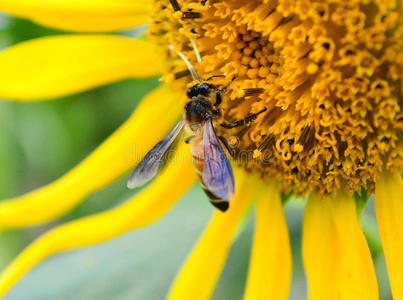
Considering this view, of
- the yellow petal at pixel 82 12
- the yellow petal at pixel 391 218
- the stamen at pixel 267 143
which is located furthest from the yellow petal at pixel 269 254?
the yellow petal at pixel 82 12

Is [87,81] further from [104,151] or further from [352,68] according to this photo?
[352,68]

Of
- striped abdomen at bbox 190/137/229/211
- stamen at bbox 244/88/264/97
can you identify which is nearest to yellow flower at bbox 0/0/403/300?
stamen at bbox 244/88/264/97

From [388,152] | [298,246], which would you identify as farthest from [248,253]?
[388,152]

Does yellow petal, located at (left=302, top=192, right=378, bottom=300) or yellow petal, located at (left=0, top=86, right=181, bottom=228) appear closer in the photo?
yellow petal, located at (left=302, top=192, right=378, bottom=300)

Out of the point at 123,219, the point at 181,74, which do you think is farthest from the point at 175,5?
the point at 123,219

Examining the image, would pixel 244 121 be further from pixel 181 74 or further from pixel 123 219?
pixel 123 219

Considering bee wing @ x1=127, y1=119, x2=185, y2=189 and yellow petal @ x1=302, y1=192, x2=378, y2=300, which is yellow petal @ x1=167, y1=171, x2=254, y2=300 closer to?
yellow petal @ x1=302, y1=192, x2=378, y2=300
